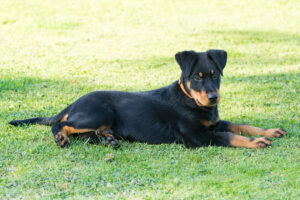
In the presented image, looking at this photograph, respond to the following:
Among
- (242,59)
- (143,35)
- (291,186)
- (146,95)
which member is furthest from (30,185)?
(143,35)

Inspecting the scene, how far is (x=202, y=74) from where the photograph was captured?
5.61 m

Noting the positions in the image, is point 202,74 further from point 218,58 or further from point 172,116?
point 172,116

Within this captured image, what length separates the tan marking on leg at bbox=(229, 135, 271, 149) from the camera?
216 inches

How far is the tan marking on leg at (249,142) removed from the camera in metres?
5.48

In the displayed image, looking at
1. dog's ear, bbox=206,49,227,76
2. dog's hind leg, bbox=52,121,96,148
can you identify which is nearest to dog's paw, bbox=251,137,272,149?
dog's ear, bbox=206,49,227,76

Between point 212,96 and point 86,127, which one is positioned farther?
point 86,127

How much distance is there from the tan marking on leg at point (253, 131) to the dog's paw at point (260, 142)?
431 millimetres

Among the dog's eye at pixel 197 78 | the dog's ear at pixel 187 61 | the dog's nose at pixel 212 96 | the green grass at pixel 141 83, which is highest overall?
the dog's ear at pixel 187 61

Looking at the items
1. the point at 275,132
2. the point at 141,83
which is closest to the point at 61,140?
the point at 275,132

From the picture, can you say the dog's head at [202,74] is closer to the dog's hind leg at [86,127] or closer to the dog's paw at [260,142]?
the dog's paw at [260,142]

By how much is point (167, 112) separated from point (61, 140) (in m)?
Result: 1.53

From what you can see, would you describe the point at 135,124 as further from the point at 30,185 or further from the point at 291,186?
the point at 291,186

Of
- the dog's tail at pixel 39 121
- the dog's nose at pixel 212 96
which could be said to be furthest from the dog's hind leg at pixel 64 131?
the dog's nose at pixel 212 96

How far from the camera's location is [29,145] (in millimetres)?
5711
